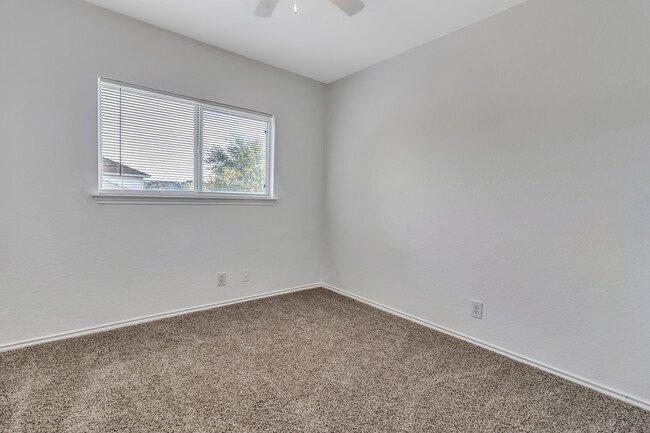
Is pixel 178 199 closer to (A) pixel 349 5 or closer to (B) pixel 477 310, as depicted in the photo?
(A) pixel 349 5

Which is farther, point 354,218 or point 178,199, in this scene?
point 354,218

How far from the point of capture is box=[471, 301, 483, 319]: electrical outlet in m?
2.33

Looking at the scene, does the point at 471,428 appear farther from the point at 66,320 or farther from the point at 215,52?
the point at 215,52

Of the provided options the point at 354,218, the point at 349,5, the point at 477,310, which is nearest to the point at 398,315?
the point at 477,310

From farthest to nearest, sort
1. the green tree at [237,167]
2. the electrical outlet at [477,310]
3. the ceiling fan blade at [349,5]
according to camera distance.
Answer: the green tree at [237,167] → the electrical outlet at [477,310] → the ceiling fan blade at [349,5]

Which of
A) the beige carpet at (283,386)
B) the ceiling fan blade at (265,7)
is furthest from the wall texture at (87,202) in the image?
the ceiling fan blade at (265,7)

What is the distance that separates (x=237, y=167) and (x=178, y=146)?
580mm

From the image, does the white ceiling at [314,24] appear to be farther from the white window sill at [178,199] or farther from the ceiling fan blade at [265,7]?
the white window sill at [178,199]

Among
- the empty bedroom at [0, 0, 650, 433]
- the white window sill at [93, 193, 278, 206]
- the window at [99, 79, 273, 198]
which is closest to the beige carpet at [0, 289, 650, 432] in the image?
the empty bedroom at [0, 0, 650, 433]

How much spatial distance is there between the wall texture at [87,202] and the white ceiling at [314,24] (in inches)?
8.4

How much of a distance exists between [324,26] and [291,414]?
104 inches

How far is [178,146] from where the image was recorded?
2.73 metres

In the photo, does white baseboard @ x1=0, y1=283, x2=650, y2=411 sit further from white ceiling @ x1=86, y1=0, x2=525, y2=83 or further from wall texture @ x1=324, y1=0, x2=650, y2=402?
white ceiling @ x1=86, y1=0, x2=525, y2=83

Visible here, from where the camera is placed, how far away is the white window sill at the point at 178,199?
239cm
